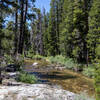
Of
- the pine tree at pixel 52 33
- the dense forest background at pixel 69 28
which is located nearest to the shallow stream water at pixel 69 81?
the dense forest background at pixel 69 28

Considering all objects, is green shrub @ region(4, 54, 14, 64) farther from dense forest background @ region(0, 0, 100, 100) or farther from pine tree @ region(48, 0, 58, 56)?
pine tree @ region(48, 0, 58, 56)

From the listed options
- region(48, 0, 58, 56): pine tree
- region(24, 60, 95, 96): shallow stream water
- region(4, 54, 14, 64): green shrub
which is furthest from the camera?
region(48, 0, 58, 56): pine tree

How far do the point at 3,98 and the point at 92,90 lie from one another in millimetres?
6445

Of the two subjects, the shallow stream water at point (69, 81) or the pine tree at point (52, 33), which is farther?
the pine tree at point (52, 33)

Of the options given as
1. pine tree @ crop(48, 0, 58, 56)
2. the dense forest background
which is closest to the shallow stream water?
the dense forest background

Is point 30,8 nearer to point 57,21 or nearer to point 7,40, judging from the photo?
point 7,40

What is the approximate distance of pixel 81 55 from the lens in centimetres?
1762

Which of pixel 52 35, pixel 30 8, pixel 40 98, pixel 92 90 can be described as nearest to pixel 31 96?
pixel 40 98

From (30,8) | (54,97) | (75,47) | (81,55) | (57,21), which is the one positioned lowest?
(54,97)

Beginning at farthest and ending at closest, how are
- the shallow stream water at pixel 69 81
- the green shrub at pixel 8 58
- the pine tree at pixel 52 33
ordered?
the pine tree at pixel 52 33 → the shallow stream water at pixel 69 81 → the green shrub at pixel 8 58

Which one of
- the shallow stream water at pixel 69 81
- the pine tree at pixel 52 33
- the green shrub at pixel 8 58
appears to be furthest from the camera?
the pine tree at pixel 52 33

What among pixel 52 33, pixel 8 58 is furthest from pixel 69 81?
pixel 52 33

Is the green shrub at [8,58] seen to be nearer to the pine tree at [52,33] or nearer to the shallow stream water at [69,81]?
the shallow stream water at [69,81]

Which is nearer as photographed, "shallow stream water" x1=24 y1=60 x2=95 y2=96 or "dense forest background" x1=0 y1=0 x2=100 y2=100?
"dense forest background" x1=0 y1=0 x2=100 y2=100
